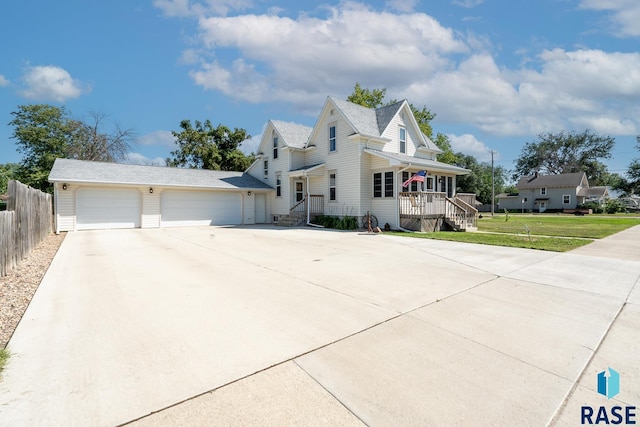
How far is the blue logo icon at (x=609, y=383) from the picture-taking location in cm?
237

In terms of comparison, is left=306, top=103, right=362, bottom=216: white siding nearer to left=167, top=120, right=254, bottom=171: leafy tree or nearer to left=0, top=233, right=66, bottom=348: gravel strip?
left=0, top=233, right=66, bottom=348: gravel strip

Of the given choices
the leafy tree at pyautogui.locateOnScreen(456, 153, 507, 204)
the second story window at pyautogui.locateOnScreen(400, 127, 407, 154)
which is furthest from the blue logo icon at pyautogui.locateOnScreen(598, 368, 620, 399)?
the leafy tree at pyautogui.locateOnScreen(456, 153, 507, 204)

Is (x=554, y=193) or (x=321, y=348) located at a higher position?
(x=554, y=193)

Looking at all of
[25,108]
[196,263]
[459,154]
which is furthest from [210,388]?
[459,154]

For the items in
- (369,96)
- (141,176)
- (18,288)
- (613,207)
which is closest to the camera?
(18,288)

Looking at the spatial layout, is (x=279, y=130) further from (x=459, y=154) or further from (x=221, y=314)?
(x=459, y=154)

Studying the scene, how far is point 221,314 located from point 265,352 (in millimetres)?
1292

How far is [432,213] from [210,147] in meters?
27.0

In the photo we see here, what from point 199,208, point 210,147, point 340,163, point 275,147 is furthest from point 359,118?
point 210,147

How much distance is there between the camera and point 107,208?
56.0 feet

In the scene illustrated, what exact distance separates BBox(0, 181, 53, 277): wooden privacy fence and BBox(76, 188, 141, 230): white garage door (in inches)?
236

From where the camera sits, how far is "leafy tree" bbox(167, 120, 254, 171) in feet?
111

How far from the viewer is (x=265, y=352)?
2.96 m

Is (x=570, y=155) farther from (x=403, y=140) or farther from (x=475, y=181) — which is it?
(x=403, y=140)
